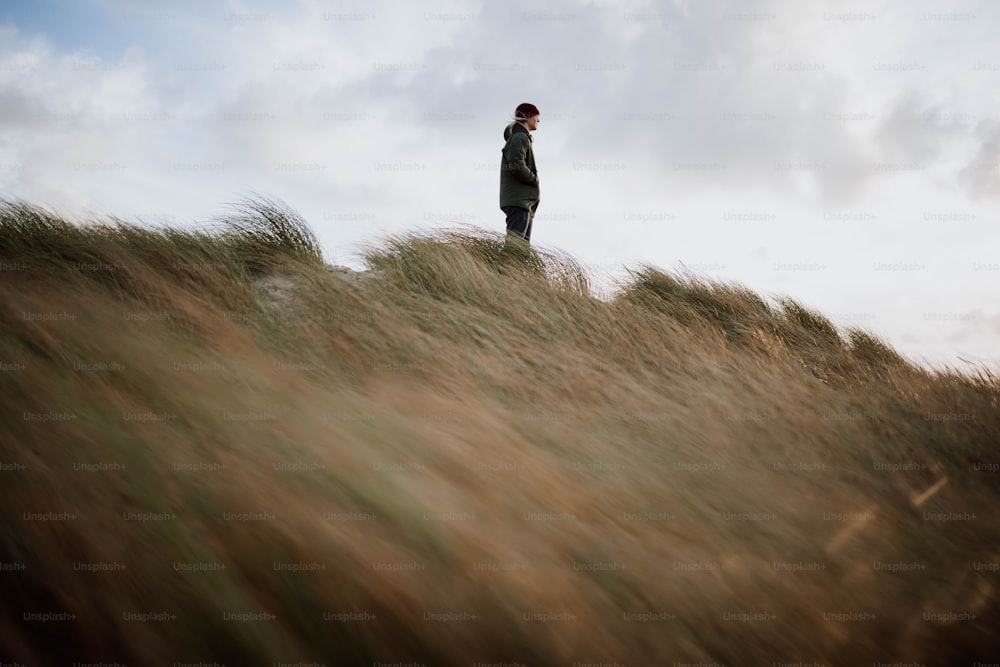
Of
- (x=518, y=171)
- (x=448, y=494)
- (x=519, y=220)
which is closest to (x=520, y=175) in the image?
(x=518, y=171)

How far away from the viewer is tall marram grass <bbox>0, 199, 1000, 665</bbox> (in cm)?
139

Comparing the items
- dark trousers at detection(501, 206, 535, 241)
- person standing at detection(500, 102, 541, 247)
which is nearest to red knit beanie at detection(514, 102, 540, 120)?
person standing at detection(500, 102, 541, 247)

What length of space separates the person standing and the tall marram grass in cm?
270

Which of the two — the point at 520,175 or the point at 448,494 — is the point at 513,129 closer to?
the point at 520,175

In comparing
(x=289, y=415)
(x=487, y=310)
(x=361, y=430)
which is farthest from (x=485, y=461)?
(x=487, y=310)

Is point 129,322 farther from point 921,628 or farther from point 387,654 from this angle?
point 921,628

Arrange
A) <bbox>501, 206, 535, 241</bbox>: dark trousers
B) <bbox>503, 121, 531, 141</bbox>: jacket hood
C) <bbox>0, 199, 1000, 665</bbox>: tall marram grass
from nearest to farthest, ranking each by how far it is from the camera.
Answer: <bbox>0, 199, 1000, 665</bbox>: tall marram grass < <bbox>503, 121, 531, 141</bbox>: jacket hood < <bbox>501, 206, 535, 241</bbox>: dark trousers

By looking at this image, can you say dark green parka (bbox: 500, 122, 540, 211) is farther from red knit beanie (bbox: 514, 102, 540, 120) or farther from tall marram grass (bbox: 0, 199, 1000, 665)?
tall marram grass (bbox: 0, 199, 1000, 665)

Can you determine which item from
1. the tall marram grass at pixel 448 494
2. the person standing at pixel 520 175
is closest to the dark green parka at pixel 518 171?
the person standing at pixel 520 175

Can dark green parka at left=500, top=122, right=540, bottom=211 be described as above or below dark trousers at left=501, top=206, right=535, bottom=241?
above

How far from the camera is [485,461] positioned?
212 centimetres

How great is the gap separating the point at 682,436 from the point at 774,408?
737 mm

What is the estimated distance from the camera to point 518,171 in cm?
598

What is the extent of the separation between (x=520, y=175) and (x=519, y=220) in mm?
502
